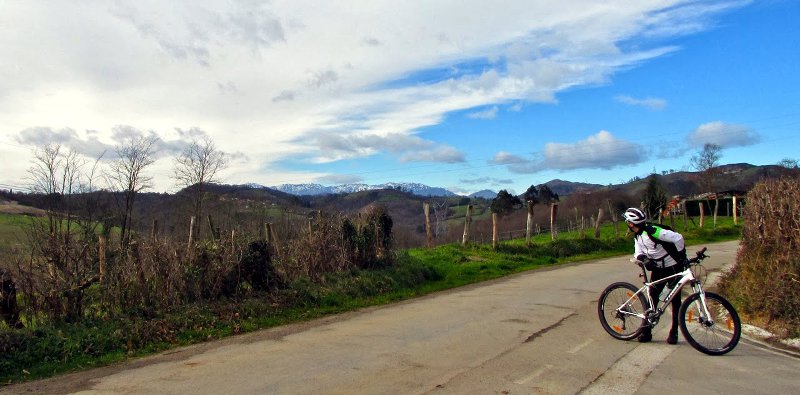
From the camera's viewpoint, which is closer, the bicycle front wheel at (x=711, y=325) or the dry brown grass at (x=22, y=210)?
the bicycle front wheel at (x=711, y=325)

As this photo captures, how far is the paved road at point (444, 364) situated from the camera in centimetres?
600

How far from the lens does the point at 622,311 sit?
26.6 feet

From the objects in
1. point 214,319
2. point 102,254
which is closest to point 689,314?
point 214,319

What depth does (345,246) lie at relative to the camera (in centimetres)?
1488

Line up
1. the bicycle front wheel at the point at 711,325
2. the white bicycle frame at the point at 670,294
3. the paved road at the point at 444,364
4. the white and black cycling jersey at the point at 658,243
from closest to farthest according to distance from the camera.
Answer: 1. the paved road at the point at 444,364
2. the bicycle front wheel at the point at 711,325
3. the white bicycle frame at the point at 670,294
4. the white and black cycling jersey at the point at 658,243

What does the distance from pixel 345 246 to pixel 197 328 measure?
5876mm

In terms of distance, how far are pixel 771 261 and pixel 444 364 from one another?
240 inches

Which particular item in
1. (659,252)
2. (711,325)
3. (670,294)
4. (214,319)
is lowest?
(214,319)

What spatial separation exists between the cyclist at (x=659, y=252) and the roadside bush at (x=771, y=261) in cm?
182

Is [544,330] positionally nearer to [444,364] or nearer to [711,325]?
[711,325]

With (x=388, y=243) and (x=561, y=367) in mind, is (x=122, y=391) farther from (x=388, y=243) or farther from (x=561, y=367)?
(x=388, y=243)

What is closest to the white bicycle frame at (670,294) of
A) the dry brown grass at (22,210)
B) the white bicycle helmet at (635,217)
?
the white bicycle helmet at (635,217)

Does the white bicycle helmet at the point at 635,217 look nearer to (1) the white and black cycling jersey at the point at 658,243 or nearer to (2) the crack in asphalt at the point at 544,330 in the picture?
(1) the white and black cycling jersey at the point at 658,243

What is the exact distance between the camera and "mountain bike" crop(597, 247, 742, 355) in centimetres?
724
